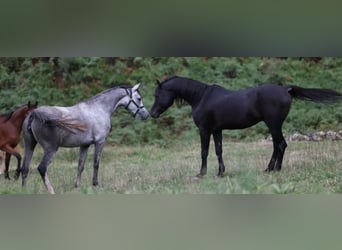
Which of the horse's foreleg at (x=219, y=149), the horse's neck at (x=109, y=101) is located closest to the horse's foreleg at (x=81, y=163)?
the horse's neck at (x=109, y=101)

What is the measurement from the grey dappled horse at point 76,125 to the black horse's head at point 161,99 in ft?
0.31

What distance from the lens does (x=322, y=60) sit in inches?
150

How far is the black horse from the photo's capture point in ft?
12.2

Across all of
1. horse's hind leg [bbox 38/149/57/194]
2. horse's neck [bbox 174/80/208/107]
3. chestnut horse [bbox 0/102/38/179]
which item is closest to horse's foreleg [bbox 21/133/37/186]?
horse's hind leg [bbox 38/149/57/194]

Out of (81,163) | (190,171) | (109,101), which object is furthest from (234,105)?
(81,163)

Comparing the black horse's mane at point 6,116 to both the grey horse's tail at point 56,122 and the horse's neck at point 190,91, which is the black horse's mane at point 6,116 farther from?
the horse's neck at point 190,91

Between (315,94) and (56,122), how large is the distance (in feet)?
6.03

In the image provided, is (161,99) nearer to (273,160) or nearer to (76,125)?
(76,125)

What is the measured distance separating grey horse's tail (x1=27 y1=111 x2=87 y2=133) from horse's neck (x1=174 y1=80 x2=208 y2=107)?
0.77 meters

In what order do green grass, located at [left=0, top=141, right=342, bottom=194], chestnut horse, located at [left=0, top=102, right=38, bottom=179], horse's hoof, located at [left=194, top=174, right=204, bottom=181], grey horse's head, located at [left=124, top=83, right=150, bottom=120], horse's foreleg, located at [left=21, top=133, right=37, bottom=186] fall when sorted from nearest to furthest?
green grass, located at [left=0, top=141, right=342, bottom=194] < horse's foreleg, located at [left=21, top=133, right=37, bottom=186] < horse's hoof, located at [left=194, top=174, right=204, bottom=181] < grey horse's head, located at [left=124, top=83, right=150, bottom=120] < chestnut horse, located at [left=0, top=102, right=38, bottom=179]

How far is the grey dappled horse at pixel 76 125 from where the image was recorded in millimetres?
3465

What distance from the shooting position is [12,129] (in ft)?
12.9

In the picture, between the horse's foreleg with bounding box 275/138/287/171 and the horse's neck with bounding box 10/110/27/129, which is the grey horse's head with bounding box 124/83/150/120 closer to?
the horse's neck with bounding box 10/110/27/129

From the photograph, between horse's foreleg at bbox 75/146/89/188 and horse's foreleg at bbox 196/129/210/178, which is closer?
horse's foreleg at bbox 75/146/89/188
